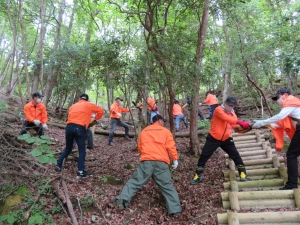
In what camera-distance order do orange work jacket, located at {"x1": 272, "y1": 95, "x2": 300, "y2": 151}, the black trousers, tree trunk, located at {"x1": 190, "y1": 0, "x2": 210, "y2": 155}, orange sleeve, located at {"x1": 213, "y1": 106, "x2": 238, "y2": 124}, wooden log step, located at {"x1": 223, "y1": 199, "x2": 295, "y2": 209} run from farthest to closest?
1. tree trunk, located at {"x1": 190, "y1": 0, "x2": 210, "y2": 155}
2. the black trousers
3. orange sleeve, located at {"x1": 213, "y1": 106, "x2": 238, "y2": 124}
4. orange work jacket, located at {"x1": 272, "y1": 95, "x2": 300, "y2": 151}
5. wooden log step, located at {"x1": 223, "y1": 199, "x2": 295, "y2": 209}

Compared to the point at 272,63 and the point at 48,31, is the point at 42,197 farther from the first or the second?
the point at 48,31

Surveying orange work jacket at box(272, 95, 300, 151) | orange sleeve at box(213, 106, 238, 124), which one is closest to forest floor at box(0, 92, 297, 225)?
orange sleeve at box(213, 106, 238, 124)

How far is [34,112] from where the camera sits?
6.67m

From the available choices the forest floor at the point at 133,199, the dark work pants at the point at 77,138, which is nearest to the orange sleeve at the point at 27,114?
the forest floor at the point at 133,199

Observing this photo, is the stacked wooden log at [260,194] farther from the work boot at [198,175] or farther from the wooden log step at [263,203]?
the work boot at [198,175]

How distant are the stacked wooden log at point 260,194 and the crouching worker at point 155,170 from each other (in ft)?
3.24

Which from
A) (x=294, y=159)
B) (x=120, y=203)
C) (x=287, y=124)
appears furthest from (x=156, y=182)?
(x=287, y=124)

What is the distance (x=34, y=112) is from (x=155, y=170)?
4210 millimetres

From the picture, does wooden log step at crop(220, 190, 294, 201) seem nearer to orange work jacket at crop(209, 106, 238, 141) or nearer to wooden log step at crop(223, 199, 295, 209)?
wooden log step at crop(223, 199, 295, 209)

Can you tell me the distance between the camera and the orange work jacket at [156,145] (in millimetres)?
4715

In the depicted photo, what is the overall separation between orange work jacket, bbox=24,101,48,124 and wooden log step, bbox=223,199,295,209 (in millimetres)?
5493

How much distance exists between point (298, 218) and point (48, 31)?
16900mm

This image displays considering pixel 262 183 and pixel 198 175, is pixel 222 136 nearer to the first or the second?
pixel 198 175

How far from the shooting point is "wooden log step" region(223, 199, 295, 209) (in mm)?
4059
